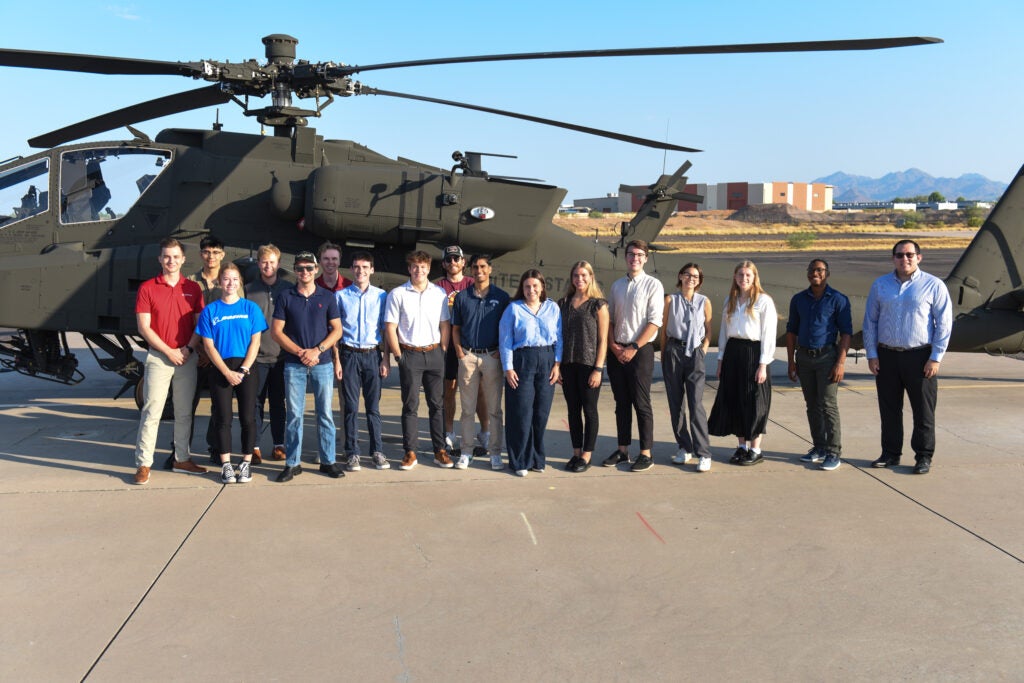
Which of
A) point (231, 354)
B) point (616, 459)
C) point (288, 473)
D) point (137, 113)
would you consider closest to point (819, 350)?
point (616, 459)

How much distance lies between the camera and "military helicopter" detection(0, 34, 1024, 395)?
7656 millimetres

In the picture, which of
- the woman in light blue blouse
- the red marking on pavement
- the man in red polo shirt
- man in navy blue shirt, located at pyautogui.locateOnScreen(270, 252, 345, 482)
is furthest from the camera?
the woman in light blue blouse

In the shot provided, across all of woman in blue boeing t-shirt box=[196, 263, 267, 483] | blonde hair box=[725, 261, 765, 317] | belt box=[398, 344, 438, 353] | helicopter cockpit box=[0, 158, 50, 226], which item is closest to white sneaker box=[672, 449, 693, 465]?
blonde hair box=[725, 261, 765, 317]

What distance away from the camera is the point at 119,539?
15.9 feet

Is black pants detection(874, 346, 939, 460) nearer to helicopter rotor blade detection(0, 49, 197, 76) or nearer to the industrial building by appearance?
helicopter rotor blade detection(0, 49, 197, 76)

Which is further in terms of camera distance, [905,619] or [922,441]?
[922,441]

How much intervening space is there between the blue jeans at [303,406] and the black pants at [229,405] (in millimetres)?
246

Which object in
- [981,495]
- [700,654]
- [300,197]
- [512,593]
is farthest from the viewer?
[300,197]

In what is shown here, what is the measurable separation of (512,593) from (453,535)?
34.2 inches

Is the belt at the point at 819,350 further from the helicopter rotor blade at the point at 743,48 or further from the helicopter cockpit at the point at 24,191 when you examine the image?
the helicopter cockpit at the point at 24,191

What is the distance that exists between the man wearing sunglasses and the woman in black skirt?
803 millimetres

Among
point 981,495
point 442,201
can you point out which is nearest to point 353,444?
point 442,201

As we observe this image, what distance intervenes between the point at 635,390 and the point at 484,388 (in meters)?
1.14

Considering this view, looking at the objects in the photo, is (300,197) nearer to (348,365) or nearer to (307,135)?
(307,135)
